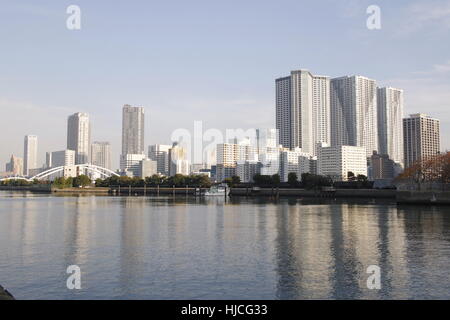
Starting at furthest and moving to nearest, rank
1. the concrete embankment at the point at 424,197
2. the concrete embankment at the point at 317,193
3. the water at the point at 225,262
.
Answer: the concrete embankment at the point at 317,193, the concrete embankment at the point at 424,197, the water at the point at 225,262

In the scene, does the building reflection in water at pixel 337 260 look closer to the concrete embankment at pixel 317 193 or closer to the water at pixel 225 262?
the water at pixel 225 262

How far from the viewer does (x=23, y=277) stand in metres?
23.1

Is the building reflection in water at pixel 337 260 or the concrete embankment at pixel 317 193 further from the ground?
the concrete embankment at pixel 317 193

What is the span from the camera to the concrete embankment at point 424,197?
82750 mm

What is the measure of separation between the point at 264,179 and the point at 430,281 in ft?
520

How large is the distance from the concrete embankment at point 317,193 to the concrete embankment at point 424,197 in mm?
39560

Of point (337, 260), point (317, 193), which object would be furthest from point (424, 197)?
point (317, 193)

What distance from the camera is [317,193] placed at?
154m

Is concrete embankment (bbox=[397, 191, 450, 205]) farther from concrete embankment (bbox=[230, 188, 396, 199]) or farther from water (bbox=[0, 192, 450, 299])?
water (bbox=[0, 192, 450, 299])

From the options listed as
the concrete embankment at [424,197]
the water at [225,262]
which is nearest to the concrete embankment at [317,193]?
the concrete embankment at [424,197]

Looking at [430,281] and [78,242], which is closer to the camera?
[430,281]

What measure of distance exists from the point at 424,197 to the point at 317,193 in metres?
68.2
